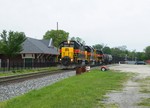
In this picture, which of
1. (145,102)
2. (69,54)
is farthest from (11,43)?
(145,102)

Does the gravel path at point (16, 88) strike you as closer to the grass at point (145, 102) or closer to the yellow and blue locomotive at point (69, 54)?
the grass at point (145, 102)

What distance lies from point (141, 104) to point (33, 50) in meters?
53.7

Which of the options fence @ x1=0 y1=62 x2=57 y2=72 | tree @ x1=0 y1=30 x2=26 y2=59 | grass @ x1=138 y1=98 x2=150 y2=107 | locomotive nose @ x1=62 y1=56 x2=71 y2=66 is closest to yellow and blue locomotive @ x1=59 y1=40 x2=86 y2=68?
locomotive nose @ x1=62 y1=56 x2=71 y2=66

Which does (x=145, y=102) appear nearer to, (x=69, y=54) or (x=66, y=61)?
(x=66, y=61)

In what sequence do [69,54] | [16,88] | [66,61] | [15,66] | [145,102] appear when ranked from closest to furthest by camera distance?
1. [145,102]
2. [16,88]
3. [15,66]
4. [66,61]
5. [69,54]

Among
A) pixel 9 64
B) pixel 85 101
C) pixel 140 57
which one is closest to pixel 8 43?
pixel 9 64

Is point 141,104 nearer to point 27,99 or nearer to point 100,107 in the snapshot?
point 100,107

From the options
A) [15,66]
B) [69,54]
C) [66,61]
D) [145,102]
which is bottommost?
[145,102]

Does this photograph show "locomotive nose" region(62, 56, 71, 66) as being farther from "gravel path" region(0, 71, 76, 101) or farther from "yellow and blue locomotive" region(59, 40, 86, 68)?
"gravel path" region(0, 71, 76, 101)

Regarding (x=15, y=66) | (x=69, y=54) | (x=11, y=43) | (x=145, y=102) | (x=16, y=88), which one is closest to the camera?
(x=145, y=102)

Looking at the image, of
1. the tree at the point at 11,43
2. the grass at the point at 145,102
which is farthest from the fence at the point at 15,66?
the grass at the point at 145,102

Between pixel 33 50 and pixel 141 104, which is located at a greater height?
pixel 33 50

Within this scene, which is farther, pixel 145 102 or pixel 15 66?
pixel 15 66

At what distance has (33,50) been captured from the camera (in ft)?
214
